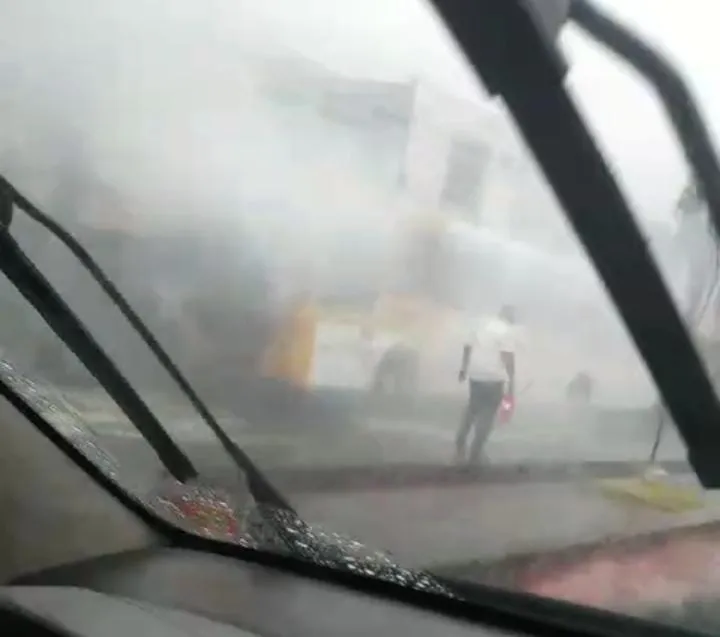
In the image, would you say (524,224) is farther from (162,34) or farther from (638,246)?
(162,34)

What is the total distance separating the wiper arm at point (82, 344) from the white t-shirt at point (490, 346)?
25.1 inches

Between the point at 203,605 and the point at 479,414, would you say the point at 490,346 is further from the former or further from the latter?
the point at 203,605

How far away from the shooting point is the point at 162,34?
106cm

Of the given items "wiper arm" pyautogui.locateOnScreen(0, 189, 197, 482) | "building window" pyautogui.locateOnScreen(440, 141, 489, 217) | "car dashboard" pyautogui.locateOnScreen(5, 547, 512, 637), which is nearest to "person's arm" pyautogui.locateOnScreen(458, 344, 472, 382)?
"building window" pyautogui.locateOnScreen(440, 141, 489, 217)

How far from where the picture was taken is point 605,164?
2.71 feet

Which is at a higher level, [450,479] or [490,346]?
[490,346]

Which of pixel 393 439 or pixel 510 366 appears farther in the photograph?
pixel 393 439

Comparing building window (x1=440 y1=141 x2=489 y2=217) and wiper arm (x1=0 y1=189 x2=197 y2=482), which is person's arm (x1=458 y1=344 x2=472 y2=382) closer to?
building window (x1=440 y1=141 x2=489 y2=217)

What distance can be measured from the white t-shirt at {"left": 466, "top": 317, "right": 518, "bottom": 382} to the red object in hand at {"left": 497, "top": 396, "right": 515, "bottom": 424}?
23 mm

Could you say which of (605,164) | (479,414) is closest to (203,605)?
(479,414)

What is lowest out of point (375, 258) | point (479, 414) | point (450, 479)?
point (450, 479)

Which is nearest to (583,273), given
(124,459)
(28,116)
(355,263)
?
(355,263)

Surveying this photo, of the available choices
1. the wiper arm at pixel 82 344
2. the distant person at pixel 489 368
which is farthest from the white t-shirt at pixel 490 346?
the wiper arm at pixel 82 344

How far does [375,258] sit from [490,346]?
0.16m
